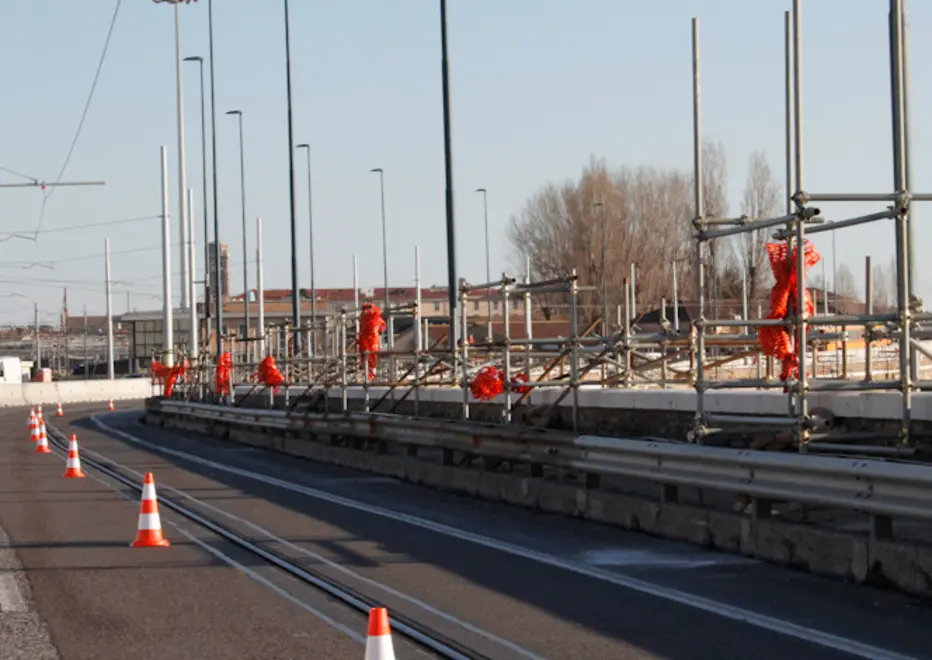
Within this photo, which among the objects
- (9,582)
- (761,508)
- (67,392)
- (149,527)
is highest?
(761,508)

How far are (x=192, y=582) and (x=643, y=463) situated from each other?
14.3 feet

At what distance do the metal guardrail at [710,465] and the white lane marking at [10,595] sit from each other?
5598 millimetres

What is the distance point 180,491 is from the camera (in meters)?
19.4

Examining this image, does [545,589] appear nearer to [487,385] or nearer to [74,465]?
[487,385]

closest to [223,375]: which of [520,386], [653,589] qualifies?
[520,386]

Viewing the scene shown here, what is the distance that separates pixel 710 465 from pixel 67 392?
7219 centimetres

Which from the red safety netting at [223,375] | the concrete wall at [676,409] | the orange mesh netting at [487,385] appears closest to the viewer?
the concrete wall at [676,409]

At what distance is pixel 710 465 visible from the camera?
12297 mm

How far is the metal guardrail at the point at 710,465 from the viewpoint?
10039 millimetres

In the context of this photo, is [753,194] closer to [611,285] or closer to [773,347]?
[611,285]

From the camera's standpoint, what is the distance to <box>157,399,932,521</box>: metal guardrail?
395 inches

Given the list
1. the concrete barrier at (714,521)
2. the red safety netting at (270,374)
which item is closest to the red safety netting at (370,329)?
the red safety netting at (270,374)

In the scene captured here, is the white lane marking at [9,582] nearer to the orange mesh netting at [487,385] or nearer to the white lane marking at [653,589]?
the white lane marking at [653,589]

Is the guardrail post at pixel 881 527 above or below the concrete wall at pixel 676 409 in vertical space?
below
